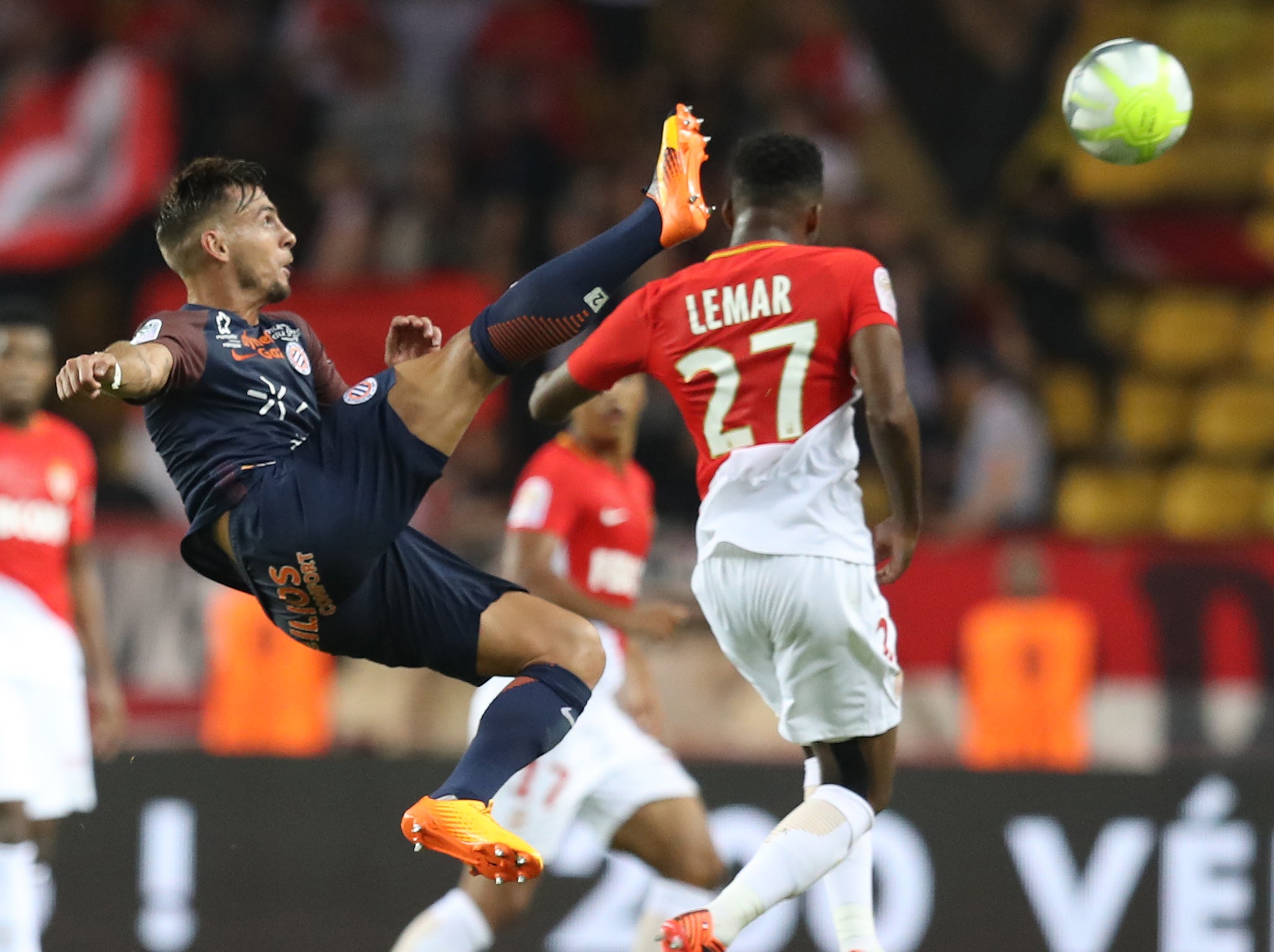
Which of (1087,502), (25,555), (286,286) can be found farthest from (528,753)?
(1087,502)

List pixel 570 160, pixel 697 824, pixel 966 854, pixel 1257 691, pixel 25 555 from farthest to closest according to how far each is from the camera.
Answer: pixel 570 160 → pixel 1257 691 → pixel 966 854 → pixel 25 555 → pixel 697 824

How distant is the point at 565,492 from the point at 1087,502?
17.4ft


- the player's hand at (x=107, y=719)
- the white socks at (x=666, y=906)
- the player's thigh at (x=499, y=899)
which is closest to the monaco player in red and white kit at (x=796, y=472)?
the white socks at (x=666, y=906)

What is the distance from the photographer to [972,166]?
1150 cm

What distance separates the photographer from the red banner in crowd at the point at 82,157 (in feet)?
36.9

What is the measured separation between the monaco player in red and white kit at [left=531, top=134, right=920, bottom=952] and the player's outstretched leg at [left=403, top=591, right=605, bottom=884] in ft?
1.72

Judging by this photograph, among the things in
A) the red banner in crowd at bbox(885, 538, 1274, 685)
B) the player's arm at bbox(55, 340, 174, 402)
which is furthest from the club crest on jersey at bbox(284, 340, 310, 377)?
the red banner in crowd at bbox(885, 538, 1274, 685)

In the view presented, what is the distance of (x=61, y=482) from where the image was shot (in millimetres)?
6496

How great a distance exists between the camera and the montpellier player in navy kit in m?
4.23

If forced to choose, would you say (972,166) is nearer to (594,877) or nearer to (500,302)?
(594,877)

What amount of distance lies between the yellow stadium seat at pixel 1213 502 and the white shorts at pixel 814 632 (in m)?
6.09

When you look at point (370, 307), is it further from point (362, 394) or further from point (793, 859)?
point (793, 859)

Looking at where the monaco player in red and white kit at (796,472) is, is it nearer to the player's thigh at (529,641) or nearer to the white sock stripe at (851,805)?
the white sock stripe at (851,805)

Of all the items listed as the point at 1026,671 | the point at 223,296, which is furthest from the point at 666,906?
the point at 1026,671
